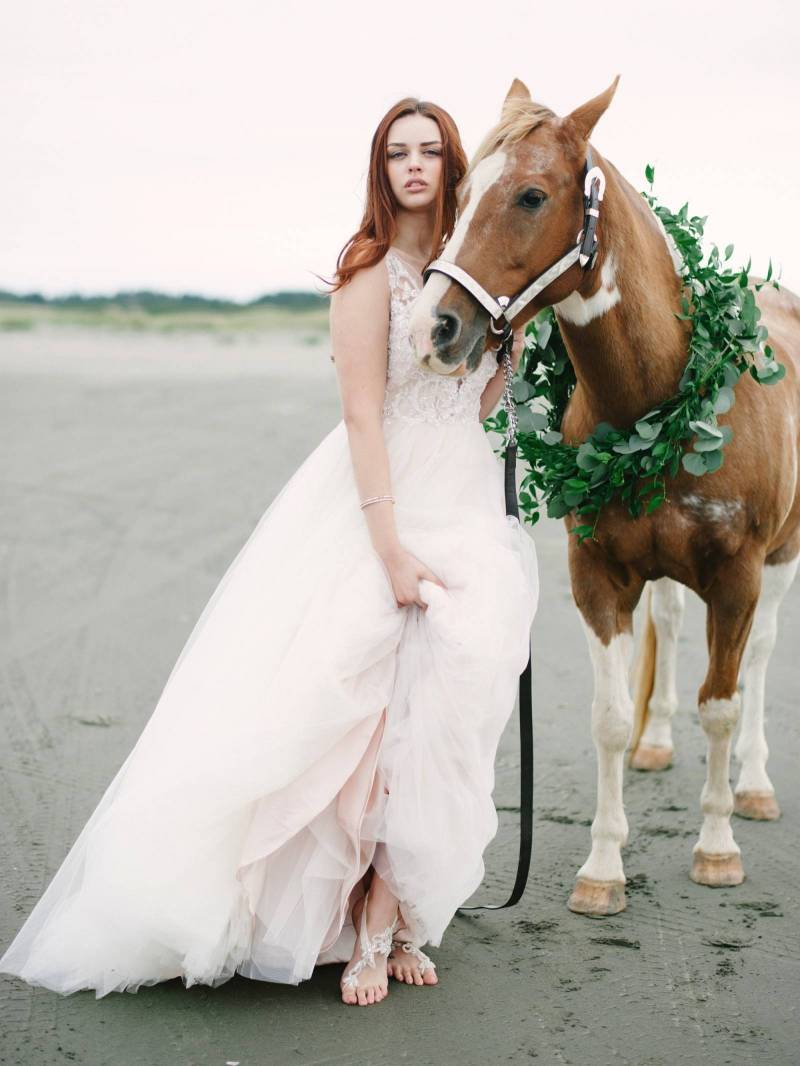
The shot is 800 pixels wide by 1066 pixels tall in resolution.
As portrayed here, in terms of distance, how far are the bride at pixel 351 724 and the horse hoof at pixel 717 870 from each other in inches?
45.7

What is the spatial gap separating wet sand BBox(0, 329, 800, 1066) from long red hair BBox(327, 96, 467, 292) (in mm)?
1922

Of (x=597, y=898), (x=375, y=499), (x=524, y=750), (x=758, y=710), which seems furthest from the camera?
(x=758, y=710)

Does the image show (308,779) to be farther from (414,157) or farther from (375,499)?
(414,157)

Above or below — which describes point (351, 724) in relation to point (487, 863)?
above

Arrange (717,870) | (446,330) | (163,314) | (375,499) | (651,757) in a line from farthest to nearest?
(163,314)
(651,757)
(717,870)
(375,499)
(446,330)

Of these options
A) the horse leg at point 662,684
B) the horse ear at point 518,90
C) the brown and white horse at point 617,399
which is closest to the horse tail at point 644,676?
the horse leg at point 662,684

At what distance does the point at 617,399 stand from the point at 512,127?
34.9 inches

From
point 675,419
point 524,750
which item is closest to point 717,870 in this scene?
point 524,750

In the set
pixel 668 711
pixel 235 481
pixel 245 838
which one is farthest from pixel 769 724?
pixel 235 481

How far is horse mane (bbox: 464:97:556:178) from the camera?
3.18m

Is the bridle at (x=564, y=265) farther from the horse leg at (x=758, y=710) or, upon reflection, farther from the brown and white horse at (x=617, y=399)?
the horse leg at (x=758, y=710)

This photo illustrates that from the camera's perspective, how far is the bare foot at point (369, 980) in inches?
121

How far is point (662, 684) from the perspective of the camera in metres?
5.26

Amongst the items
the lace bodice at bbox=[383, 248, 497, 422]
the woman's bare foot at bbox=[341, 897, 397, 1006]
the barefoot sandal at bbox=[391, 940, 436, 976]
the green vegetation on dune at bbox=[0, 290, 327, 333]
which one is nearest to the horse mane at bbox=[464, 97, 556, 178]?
the lace bodice at bbox=[383, 248, 497, 422]
